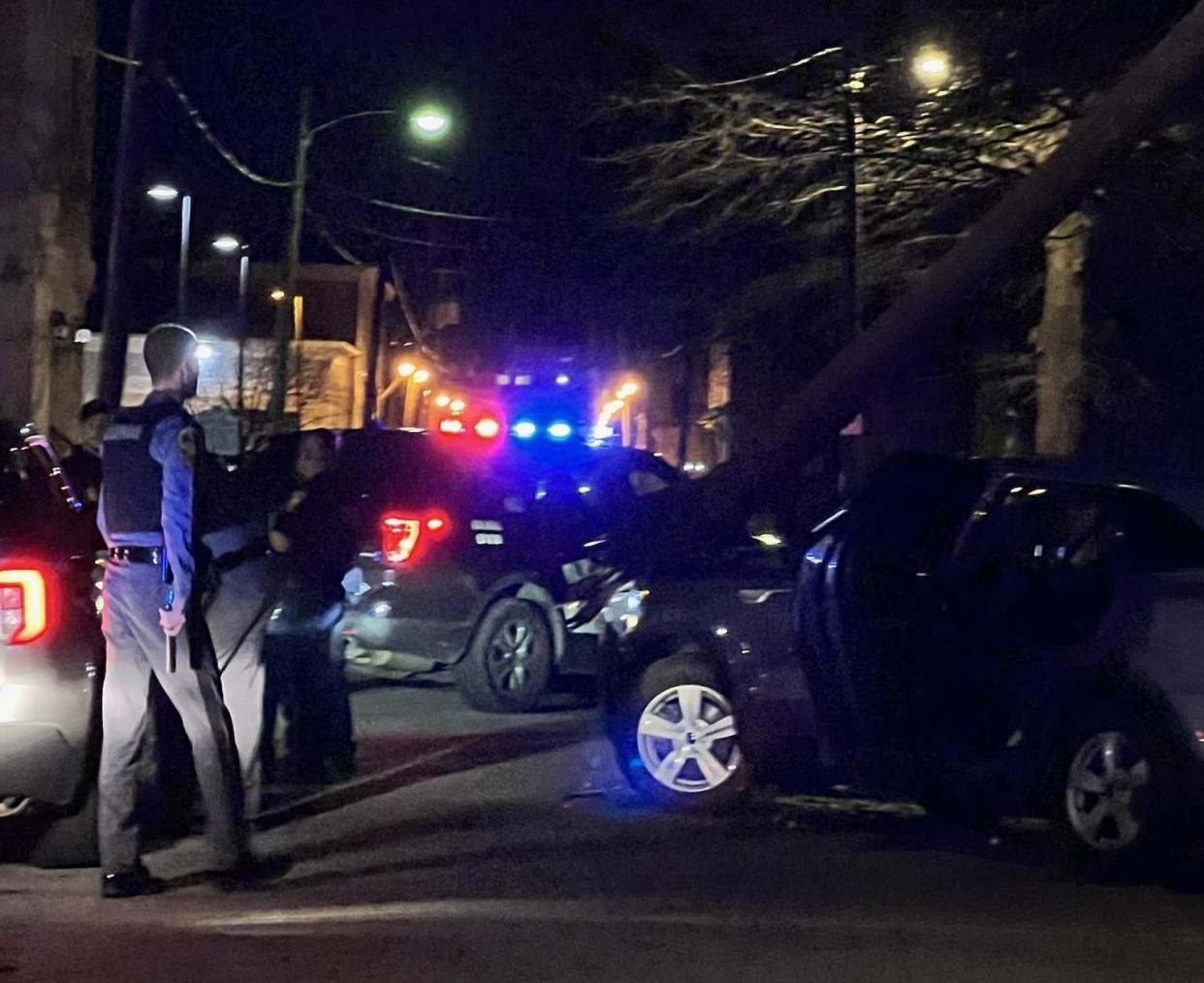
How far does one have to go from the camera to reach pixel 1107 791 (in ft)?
24.0

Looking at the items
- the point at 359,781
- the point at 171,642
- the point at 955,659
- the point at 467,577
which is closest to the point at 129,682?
the point at 171,642

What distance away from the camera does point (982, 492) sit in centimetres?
787

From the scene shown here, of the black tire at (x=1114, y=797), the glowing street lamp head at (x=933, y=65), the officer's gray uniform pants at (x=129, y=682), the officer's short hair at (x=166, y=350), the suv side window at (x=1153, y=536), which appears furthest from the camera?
the glowing street lamp head at (x=933, y=65)

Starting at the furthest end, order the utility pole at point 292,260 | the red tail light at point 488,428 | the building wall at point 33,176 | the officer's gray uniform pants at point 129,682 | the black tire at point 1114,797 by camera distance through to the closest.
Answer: the utility pole at point 292,260 < the red tail light at point 488,428 < the building wall at point 33,176 < the black tire at point 1114,797 < the officer's gray uniform pants at point 129,682

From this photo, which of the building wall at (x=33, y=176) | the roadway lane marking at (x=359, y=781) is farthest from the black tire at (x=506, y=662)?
the building wall at (x=33, y=176)

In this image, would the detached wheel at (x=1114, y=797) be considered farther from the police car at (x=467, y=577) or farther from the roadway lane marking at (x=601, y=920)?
the police car at (x=467, y=577)

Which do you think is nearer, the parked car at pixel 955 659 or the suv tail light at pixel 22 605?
the suv tail light at pixel 22 605

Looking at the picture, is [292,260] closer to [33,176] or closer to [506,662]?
[33,176]

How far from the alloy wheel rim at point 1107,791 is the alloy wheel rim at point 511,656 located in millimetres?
4866

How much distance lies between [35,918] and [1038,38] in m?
12.1

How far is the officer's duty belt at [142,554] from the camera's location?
22.0 feet

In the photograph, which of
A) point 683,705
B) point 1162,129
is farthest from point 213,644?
point 1162,129

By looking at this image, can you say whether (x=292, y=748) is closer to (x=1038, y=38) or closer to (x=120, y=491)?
(x=120, y=491)

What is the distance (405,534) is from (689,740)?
3.64 meters
